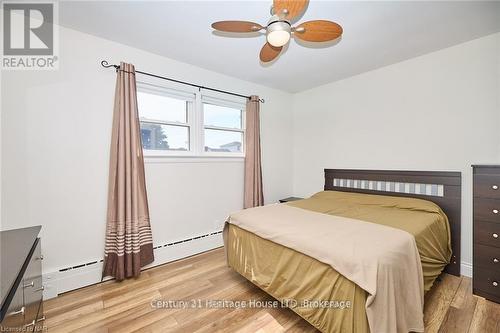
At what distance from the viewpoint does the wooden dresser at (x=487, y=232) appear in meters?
1.83

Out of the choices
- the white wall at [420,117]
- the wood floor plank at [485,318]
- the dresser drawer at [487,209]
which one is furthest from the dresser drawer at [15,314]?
the white wall at [420,117]

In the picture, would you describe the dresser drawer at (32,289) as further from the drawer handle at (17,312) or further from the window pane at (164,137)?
the window pane at (164,137)

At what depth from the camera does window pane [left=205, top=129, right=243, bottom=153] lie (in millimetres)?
3199

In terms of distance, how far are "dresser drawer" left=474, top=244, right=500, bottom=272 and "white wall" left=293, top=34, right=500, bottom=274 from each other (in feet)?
1.58

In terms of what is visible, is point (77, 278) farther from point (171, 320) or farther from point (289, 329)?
point (289, 329)

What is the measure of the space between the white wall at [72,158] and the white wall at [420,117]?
2344 millimetres

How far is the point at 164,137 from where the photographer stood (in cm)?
280

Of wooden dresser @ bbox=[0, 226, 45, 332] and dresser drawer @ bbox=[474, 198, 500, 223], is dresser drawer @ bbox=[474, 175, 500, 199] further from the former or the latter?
wooden dresser @ bbox=[0, 226, 45, 332]

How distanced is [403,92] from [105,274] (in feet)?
13.4

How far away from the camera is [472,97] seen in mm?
2270

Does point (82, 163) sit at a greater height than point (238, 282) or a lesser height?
greater

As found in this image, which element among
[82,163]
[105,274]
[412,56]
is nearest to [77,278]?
[105,274]

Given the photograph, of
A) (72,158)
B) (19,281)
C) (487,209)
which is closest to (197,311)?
(19,281)

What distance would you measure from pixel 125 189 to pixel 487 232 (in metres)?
3.44
